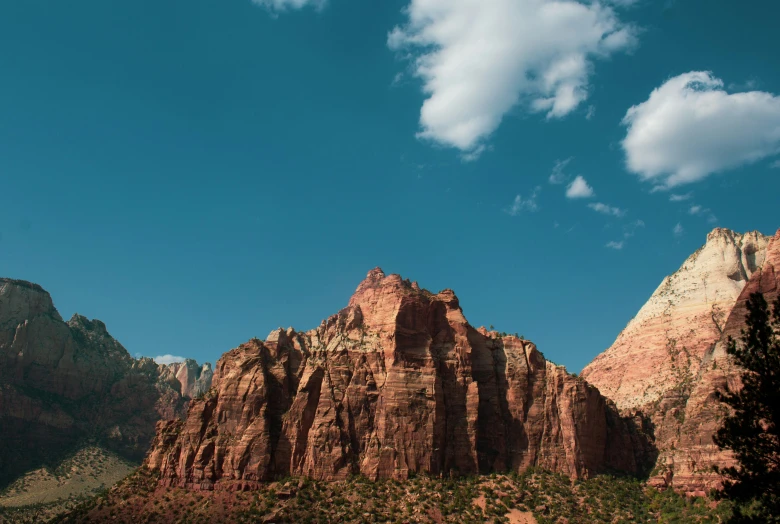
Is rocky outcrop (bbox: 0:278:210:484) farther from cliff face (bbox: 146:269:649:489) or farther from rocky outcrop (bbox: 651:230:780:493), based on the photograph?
rocky outcrop (bbox: 651:230:780:493)

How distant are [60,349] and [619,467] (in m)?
145

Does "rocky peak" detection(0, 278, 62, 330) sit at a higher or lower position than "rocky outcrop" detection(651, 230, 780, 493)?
higher

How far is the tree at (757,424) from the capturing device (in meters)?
41.5

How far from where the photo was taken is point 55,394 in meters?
178

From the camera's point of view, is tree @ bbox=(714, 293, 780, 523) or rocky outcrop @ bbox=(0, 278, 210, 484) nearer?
tree @ bbox=(714, 293, 780, 523)

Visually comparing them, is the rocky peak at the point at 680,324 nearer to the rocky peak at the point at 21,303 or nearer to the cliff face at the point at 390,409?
the cliff face at the point at 390,409

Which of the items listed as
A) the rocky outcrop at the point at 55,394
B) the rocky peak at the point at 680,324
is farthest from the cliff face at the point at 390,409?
the rocky outcrop at the point at 55,394

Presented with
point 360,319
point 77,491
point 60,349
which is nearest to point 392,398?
point 360,319

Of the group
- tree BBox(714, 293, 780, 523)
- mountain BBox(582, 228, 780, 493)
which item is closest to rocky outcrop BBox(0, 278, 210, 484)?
mountain BBox(582, 228, 780, 493)

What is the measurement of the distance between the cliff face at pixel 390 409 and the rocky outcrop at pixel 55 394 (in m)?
78.9

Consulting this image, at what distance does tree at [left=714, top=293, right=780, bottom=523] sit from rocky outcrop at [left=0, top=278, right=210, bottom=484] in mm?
153810

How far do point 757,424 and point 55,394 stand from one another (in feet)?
571

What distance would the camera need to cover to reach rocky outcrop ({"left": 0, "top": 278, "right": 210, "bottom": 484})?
533 feet

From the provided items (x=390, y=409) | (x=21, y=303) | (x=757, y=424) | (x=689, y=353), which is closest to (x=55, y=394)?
(x=21, y=303)
